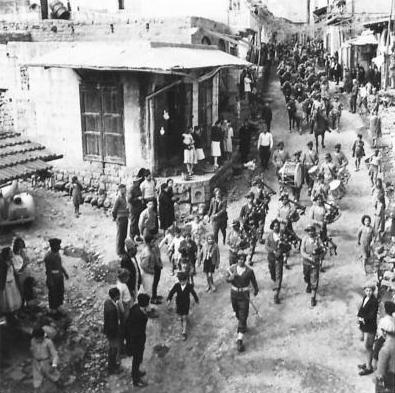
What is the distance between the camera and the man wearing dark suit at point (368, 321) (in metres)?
7.97

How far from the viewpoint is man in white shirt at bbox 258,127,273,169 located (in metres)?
16.9

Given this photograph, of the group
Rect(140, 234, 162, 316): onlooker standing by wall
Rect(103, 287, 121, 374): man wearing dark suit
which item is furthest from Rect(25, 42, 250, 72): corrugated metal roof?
Rect(103, 287, 121, 374): man wearing dark suit

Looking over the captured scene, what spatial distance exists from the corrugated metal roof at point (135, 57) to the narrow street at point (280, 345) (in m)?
5.38

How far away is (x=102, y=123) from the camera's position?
15.9 metres

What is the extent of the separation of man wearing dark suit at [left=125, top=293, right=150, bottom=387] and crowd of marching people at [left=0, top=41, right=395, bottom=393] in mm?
15

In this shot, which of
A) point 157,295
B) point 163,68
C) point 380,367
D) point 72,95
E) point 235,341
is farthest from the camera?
point 72,95

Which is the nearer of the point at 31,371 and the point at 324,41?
the point at 31,371

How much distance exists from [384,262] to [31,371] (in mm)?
7159

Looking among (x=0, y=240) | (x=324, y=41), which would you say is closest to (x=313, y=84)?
(x=0, y=240)

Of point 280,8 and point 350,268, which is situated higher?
point 280,8

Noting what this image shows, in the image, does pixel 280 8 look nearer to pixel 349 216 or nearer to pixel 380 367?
pixel 349 216

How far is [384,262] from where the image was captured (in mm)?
11320

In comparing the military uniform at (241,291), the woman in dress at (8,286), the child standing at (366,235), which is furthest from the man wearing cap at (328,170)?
the woman in dress at (8,286)

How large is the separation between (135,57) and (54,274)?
658 centimetres
